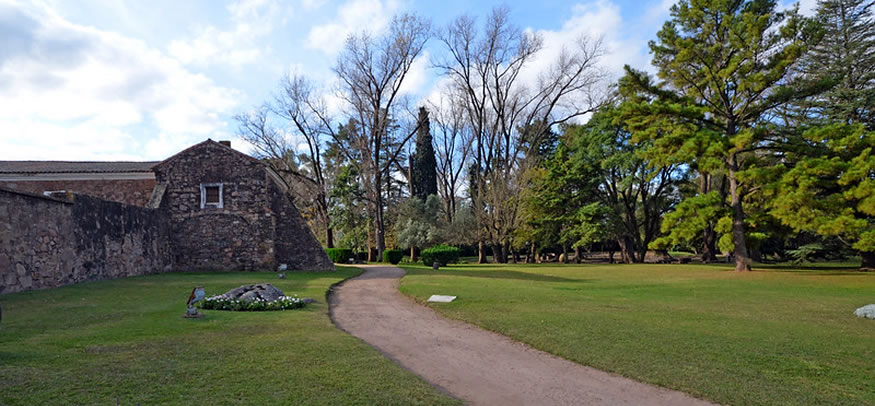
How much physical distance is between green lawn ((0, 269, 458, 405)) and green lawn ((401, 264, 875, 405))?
9.90 feet

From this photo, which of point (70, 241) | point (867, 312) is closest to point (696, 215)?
point (867, 312)

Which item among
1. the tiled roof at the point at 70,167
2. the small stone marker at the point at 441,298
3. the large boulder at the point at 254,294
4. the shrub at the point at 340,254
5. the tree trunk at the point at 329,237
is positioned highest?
the tiled roof at the point at 70,167

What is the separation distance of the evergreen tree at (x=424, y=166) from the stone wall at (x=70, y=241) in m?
28.2

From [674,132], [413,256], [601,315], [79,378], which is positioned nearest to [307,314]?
[79,378]

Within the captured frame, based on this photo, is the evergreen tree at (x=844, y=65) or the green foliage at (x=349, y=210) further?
the green foliage at (x=349, y=210)

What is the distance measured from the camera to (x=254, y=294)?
1036 centimetres

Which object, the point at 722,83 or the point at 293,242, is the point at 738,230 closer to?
the point at 722,83

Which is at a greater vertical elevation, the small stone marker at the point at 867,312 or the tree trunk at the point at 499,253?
the tree trunk at the point at 499,253

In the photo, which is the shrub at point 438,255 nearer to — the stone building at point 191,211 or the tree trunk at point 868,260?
the stone building at point 191,211

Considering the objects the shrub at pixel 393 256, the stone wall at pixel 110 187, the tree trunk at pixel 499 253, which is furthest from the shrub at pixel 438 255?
the stone wall at pixel 110 187

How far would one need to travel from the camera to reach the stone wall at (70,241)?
10875 mm

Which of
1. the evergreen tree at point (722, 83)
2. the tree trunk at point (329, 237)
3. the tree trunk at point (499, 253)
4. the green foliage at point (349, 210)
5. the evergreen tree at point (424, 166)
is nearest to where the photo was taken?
the evergreen tree at point (722, 83)

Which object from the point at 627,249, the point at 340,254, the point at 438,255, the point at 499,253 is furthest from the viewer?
the point at 499,253

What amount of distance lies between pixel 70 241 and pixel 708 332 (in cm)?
1612
